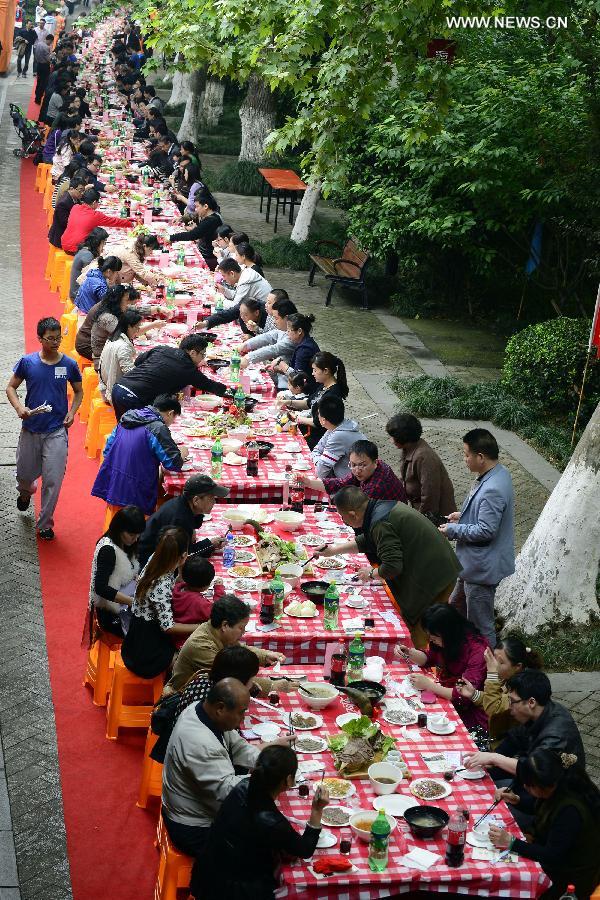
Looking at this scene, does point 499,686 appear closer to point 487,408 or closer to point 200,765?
point 200,765

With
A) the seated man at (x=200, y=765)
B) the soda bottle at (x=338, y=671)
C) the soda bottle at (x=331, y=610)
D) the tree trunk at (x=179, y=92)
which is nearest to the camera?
the seated man at (x=200, y=765)

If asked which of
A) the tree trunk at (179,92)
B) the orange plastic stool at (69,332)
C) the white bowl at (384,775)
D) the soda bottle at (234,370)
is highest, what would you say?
the white bowl at (384,775)

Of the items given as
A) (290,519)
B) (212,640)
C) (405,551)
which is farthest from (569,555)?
Result: (212,640)

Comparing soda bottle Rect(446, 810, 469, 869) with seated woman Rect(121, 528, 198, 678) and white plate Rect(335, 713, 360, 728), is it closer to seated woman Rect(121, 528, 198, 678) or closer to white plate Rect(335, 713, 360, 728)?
white plate Rect(335, 713, 360, 728)

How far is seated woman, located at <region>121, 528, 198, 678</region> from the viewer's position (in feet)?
23.7

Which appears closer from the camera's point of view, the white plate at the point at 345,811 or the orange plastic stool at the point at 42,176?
the white plate at the point at 345,811

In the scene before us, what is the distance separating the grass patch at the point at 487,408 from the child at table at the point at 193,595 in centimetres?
732

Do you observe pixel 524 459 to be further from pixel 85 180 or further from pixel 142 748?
pixel 85 180

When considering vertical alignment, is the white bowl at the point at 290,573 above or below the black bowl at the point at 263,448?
above

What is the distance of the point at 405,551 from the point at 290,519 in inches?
43.7

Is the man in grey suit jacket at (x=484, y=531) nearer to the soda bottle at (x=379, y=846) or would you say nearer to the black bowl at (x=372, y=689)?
the black bowl at (x=372, y=689)

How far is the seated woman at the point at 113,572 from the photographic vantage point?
7.94 metres

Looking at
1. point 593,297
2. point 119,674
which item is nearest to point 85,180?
point 593,297

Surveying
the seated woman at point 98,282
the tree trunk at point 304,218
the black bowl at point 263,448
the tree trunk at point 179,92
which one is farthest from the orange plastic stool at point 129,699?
the tree trunk at point 179,92
